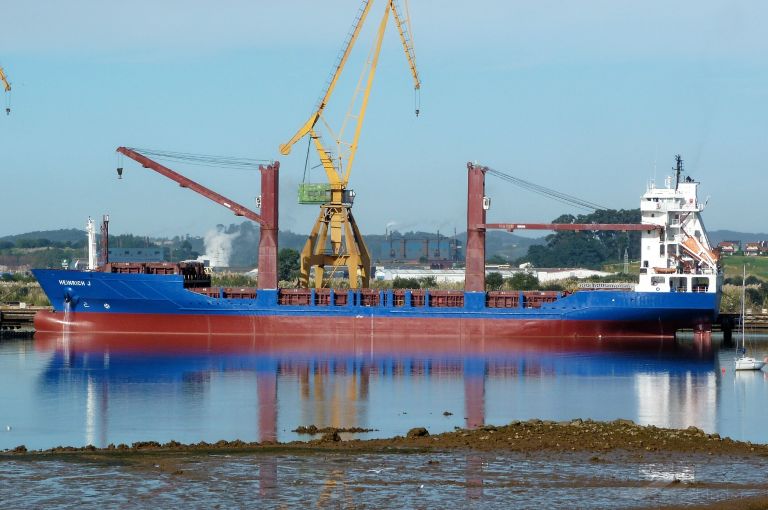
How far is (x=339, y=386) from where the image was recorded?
3431 centimetres

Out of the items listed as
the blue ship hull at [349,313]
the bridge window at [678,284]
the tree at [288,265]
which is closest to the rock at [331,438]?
the blue ship hull at [349,313]

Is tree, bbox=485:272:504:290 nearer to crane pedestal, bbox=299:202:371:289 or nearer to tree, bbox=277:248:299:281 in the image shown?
tree, bbox=277:248:299:281

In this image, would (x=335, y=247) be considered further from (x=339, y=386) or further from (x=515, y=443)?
(x=515, y=443)

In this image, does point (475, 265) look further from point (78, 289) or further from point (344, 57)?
point (78, 289)

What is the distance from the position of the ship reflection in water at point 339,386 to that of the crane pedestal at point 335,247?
5.64 metres

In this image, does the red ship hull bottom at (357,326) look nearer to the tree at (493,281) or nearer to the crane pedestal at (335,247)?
the crane pedestal at (335,247)

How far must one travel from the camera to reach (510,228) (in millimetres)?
53938

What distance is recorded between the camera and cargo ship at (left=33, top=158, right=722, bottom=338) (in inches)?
2028

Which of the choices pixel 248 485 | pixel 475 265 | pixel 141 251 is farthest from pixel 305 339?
pixel 141 251

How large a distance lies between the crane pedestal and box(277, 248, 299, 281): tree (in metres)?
45.5

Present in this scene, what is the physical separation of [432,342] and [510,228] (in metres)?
6.80

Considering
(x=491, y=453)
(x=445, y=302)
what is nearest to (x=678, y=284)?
(x=445, y=302)

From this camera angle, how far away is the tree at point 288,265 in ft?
342

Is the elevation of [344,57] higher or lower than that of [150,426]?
higher
